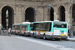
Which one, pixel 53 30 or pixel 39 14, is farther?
pixel 39 14

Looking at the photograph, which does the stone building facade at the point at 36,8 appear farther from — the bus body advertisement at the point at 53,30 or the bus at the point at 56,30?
the bus at the point at 56,30

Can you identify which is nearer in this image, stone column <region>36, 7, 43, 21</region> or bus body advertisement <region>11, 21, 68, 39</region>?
bus body advertisement <region>11, 21, 68, 39</region>

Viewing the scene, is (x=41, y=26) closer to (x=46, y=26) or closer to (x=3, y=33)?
(x=46, y=26)

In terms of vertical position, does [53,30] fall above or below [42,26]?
below

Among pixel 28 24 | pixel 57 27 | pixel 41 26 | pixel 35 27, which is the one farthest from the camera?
pixel 28 24

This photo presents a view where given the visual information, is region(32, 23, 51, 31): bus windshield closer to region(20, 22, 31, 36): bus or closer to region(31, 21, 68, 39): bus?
region(31, 21, 68, 39): bus

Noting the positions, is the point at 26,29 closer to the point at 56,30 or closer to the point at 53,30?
the point at 53,30

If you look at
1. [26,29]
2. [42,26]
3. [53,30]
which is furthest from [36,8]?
[53,30]

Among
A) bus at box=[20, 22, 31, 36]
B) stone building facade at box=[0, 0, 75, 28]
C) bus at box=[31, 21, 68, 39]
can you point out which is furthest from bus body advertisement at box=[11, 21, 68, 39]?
stone building facade at box=[0, 0, 75, 28]

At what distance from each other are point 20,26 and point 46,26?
14.9 m

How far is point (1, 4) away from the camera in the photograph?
5641 cm

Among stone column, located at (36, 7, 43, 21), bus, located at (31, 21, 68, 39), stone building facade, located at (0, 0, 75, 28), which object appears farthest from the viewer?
stone column, located at (36, 7, 43, 21)

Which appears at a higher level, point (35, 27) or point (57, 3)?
point (57, 3)

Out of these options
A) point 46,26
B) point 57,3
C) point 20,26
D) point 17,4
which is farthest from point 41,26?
point 17,4
